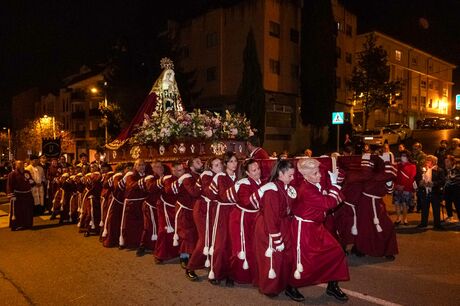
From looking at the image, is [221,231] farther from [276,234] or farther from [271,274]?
[276,234]

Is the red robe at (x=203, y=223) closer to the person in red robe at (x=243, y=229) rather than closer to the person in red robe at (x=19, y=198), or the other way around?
the person in red robe at (x=243, y=229)

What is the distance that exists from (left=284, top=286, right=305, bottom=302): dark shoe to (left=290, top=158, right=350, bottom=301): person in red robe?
0.52 ft

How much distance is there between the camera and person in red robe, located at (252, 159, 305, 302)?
5.44 metres

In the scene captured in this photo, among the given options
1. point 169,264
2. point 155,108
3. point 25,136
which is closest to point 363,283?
point 169,264

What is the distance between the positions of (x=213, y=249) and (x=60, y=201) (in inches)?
370

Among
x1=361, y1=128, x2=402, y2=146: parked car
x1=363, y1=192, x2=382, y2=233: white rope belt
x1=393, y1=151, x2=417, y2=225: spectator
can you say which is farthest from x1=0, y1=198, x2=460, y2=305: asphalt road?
x1=361, y1=128, x2=402, y2=146: parked car

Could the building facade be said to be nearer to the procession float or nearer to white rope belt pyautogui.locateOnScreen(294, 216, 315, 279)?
the procession float

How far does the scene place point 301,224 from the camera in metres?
5.61

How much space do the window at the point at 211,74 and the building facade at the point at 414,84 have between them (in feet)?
52.1

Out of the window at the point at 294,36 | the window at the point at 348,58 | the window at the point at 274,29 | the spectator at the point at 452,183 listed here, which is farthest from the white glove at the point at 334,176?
the window at the point at 348,58

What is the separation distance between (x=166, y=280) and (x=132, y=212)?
102 inches

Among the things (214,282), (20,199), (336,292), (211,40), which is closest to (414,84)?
(211,40)

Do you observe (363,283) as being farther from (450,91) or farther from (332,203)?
(450,91)

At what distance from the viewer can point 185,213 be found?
7.56 meters
